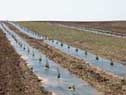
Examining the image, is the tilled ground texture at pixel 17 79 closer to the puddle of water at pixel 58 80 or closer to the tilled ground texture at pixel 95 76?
the puddle of water at pixel 58 80

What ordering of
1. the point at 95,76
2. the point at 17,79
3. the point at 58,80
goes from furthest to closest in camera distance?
the point at 95,76 < the point at 58,80 < the point at 17,79

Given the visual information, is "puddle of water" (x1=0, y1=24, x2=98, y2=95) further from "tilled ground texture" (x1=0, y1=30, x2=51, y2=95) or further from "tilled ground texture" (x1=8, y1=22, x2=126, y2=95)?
"tilled ground texture" (x1=0, y1=30, x2=51, y2=95)

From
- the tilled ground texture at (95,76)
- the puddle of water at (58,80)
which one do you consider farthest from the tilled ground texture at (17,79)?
the tilled ground texture at (95,76)

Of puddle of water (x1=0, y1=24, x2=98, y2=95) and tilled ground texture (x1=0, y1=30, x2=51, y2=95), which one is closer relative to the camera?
tilled ground texture (x1=0, y1=30, x2=51, y2=95)

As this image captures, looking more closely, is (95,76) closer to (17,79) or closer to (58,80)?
(58,80)

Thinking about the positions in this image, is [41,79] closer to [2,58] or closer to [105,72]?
[105,72]

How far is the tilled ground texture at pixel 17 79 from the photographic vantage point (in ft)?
75.7

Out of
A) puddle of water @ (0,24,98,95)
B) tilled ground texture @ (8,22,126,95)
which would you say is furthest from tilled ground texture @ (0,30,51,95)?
tilled ground texture @ (8,22,126,95)

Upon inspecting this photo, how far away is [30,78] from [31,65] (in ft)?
23.2

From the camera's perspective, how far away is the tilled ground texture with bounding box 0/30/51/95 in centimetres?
2306

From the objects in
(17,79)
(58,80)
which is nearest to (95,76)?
(58,80)

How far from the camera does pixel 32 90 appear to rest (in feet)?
77.4

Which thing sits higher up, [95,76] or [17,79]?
[17,79]

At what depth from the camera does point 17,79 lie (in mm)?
26891
